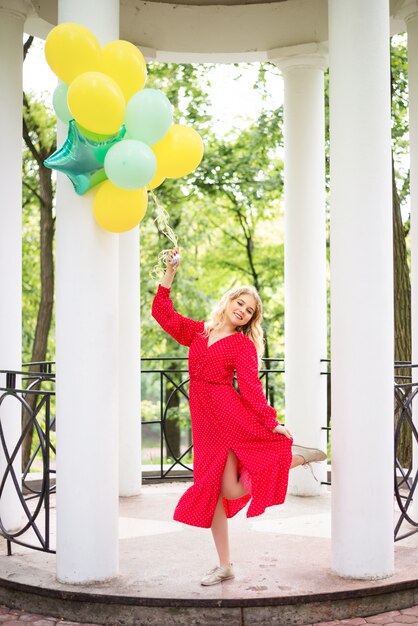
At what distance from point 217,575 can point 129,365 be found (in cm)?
319

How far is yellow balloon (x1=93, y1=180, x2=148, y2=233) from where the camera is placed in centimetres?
502

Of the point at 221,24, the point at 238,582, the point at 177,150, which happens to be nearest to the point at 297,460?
the point at 238,582

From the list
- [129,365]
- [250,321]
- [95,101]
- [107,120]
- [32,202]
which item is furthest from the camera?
[32,202]

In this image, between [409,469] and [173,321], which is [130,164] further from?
[409,469]

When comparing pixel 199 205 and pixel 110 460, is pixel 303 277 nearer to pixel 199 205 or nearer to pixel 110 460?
pixel 110 460

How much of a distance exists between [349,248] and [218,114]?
40.4ft

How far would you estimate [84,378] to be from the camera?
5.21m

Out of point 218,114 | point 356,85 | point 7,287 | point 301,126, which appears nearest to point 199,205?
point 218,114

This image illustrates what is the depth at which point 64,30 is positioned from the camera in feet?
15.9

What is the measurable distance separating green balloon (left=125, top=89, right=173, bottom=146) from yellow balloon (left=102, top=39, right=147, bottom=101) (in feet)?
0.38

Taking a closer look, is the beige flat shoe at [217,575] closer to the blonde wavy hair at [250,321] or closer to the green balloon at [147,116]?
the blonde wavy hair at [250,321]

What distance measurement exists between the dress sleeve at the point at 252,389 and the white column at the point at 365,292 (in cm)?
53

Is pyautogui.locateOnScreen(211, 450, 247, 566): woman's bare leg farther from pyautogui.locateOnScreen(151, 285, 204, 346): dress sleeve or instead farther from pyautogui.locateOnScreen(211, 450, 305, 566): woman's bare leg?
pyautogui.locateOnScreen(151, 285, 204, 346): dress sleeve

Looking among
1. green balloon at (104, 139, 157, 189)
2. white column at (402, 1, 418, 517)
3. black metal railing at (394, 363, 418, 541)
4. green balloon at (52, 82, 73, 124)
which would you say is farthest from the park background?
green balloon at (104, 139, 157, 189)
